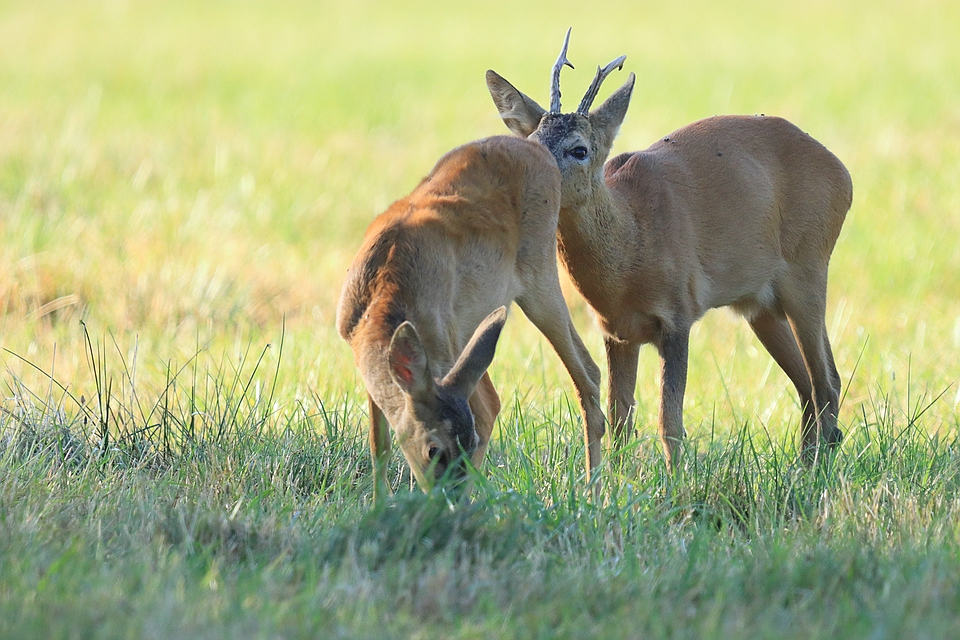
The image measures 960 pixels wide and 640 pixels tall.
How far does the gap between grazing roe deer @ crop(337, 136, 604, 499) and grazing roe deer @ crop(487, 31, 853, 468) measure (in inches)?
12.6

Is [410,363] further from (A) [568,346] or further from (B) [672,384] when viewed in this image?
(B) [672,384]

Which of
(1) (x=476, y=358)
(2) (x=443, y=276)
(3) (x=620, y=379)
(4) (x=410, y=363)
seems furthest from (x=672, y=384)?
(4) (x=410, y=363)

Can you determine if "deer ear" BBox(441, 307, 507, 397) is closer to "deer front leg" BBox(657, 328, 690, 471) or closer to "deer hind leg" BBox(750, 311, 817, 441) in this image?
"deer front leg" BBox(657, 328, 690, 471)

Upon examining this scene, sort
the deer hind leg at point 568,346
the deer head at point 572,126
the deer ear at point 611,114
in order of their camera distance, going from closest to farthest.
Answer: the deer hind leg at point 568,346 → the deer head at point 572,126 → the deer ear at point 611,114

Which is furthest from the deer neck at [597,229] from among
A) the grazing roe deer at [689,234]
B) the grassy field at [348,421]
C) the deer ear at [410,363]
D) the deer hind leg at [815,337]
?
the deer ear at [410,363]

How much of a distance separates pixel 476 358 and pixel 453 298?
0.76 m

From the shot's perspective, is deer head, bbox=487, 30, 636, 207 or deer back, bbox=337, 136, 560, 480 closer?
deer back, bbox=337, 136, 560, 480

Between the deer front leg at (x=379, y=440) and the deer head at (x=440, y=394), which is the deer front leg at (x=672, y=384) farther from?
the deer head at (x=440, y=394)

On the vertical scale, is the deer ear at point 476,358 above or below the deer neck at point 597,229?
below

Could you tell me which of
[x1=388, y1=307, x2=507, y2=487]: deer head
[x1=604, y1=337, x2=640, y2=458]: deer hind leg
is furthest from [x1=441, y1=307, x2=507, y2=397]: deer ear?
[x1=604, y1=337, x2=640, y2=458]: deer hind leg

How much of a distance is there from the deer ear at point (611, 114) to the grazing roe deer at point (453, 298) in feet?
1.61

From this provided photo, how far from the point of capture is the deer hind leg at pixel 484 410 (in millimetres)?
Result: 5148

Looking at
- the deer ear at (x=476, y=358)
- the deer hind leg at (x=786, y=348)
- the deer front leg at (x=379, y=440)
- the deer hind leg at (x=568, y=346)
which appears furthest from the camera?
the deer hind leg at (x=786, y=348)

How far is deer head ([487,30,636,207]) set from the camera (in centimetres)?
572
